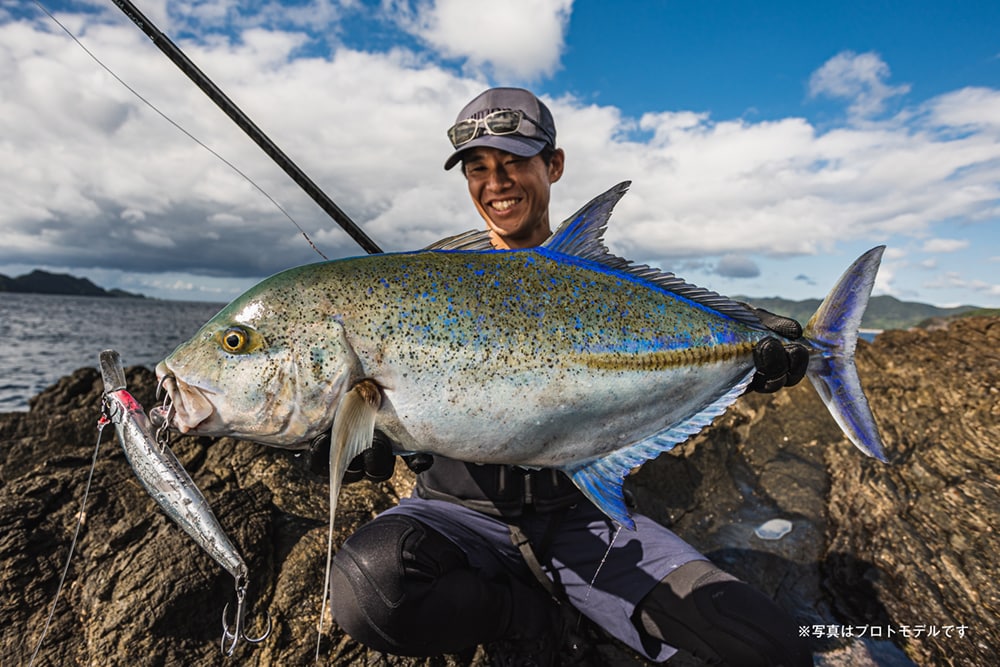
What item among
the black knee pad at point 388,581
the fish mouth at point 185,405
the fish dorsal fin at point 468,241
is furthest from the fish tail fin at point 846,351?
the fish mouth at point 185,405

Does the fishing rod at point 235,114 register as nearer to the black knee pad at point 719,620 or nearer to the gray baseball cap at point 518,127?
the gray baseball cap at point 518,127

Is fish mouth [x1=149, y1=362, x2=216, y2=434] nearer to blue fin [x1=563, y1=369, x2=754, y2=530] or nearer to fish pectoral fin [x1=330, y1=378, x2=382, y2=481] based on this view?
fish pectoral fin [x1=330, y1=378, x2=382, y2=481]

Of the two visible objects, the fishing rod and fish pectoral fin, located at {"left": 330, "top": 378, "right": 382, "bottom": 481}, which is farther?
the fishing rod

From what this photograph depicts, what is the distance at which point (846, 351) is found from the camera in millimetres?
2748

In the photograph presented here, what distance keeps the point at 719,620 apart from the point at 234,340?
8.86ft

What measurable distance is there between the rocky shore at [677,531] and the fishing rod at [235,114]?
2.15 metres

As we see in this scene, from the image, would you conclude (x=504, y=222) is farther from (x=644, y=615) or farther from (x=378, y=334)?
(x=644, y=615)

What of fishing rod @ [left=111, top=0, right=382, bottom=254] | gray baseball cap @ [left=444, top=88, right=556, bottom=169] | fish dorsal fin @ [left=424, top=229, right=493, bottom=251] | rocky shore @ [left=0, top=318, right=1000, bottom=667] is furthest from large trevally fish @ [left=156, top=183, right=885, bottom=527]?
fishing rod @ [left=111, top=0, right=382, bottom=254]

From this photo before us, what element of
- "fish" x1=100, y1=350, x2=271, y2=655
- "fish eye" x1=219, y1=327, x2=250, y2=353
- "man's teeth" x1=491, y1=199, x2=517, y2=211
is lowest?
"fish" x1=100, y1=350, x2=271, y2=655

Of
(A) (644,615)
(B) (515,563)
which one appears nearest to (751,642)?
(A) (644,615)

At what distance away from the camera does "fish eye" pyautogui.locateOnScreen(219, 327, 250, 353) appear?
6.64 feet

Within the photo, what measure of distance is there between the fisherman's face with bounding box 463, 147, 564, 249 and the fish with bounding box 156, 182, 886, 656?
1.46 metres

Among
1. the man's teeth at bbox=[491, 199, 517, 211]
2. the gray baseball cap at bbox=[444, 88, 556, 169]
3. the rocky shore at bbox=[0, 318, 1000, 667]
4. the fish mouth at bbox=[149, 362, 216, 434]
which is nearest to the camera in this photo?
the fish mouth at bbox=[149, 362, 216, 434]

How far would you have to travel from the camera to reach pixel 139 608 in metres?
2.76
